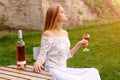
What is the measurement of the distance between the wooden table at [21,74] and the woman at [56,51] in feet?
0.48

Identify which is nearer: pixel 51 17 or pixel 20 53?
pixel 51 17

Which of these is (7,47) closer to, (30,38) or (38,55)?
(30,38)

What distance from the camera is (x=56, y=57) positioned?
13.4 feet

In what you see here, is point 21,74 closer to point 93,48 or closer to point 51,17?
point 51,17

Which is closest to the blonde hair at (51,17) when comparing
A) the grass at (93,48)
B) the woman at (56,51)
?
the woman at (56,51)

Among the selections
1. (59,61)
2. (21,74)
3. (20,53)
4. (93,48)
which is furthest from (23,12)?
(59,61)

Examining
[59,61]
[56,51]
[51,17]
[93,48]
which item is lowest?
[93,48]

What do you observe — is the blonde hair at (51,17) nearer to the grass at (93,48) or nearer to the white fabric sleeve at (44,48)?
the white fabric sleeve at (44,48)

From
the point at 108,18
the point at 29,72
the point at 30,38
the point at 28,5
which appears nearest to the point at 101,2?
the point at 108,18

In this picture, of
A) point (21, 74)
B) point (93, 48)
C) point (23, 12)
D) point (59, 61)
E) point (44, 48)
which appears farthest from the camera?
point (23, 12)

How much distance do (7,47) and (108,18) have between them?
569 cm

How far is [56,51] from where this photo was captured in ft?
13.3

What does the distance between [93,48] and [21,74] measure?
4.88 metres

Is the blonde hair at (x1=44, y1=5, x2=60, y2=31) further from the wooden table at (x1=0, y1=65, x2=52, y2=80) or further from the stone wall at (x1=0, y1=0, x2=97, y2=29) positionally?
the stone wall at (x1=0, y1=0, x2=97, y2=29)
